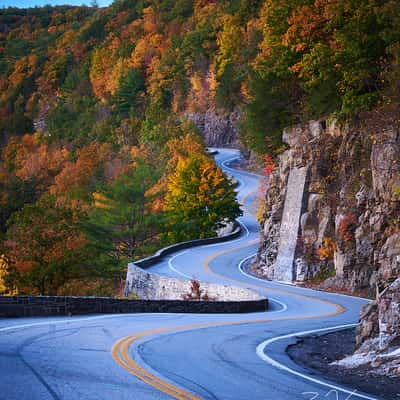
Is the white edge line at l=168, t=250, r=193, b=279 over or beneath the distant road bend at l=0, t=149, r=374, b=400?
beneath

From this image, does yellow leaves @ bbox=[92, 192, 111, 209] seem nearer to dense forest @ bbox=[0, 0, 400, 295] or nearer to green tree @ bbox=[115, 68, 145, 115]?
dense forest @ bbox=[0, 0, 400, 295]

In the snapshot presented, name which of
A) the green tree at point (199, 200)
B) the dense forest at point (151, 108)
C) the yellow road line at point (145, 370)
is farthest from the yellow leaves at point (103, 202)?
the yellow road line at point (145, 370)

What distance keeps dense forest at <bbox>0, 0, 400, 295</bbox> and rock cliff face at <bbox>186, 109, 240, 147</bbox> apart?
1480 mm

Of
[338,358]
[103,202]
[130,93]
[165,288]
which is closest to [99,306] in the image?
[338,358]

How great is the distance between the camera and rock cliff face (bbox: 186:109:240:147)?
98.9 metres

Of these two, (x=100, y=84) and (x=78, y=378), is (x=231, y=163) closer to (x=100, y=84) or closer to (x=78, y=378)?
(x=100, y=84)

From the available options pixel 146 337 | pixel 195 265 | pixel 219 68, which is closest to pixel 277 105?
pixel 195 265

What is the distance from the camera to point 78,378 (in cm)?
940

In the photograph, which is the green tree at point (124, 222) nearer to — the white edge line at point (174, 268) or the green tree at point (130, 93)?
the white edge line at point (174, 268)

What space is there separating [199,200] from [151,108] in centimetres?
5273

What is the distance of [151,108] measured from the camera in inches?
4186

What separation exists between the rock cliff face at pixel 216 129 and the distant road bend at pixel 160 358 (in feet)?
255

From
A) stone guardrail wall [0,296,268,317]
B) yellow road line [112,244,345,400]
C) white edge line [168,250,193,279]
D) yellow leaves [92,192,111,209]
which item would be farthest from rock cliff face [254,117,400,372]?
yellow leaves [92,192,111,209]

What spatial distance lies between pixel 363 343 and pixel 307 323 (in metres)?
6.48
